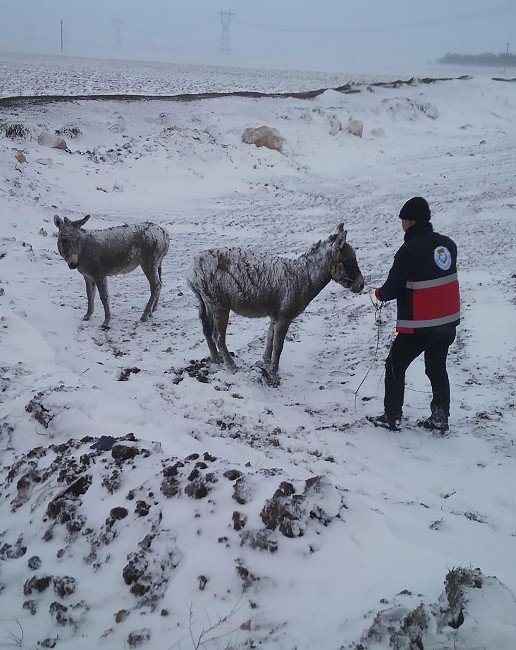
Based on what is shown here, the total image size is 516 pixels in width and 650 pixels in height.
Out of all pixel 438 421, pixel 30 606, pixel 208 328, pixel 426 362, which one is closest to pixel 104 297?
pixel 208 328

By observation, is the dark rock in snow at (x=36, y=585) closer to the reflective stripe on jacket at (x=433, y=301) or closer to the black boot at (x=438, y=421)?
the reflective stripe on jacket at (x=433, y=301)

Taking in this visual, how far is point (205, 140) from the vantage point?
20516 mm

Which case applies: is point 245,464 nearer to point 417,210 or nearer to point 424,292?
point 424,292

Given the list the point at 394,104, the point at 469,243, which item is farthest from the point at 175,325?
the point at 394,104

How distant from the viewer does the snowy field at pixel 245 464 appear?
8.25 feet

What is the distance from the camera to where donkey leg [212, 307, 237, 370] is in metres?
6.60

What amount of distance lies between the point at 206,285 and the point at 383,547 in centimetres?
428

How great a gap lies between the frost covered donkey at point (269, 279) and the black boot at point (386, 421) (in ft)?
5.59

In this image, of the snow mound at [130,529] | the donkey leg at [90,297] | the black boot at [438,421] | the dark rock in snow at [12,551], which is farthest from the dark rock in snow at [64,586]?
the donkey leg at [90,297]

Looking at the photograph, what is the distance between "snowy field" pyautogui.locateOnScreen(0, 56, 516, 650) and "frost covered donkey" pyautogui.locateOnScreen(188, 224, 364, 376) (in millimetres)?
954

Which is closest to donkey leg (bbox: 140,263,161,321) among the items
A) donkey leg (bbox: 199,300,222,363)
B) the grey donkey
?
the grey donkey

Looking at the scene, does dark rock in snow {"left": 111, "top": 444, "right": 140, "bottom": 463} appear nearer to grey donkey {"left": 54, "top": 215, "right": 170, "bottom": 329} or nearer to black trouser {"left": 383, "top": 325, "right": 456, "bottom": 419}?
black trouser {"left": 383, "top": 325, "right": 456, "bottom": 419}

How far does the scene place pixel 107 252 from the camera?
27.8 feet

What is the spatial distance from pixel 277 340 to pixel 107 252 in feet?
12.3
